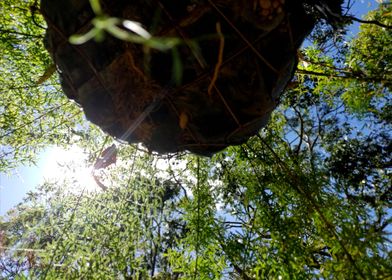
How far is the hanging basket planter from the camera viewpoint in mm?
686

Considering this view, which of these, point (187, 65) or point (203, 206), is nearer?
point (187, 65)

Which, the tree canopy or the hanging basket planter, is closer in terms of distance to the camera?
the hanging basket planter

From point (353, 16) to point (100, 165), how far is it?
35.0 inches

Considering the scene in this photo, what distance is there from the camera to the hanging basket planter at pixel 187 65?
0.69 m

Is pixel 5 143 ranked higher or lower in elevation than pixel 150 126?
higher

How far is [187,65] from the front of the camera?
74 centimetres

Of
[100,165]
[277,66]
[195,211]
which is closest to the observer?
[277,66]

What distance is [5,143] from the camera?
89.0 inches

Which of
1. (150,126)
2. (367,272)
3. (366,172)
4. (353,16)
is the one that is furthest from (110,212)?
(366,172)

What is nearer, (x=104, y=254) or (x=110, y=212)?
(x=104, y=254)

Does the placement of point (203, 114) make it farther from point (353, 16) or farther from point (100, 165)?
point (353, 16)

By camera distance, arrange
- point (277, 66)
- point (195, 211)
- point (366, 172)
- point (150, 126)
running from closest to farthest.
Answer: point (277, 66) → point (150, 126) → point (195, 211) → point (366, 172)

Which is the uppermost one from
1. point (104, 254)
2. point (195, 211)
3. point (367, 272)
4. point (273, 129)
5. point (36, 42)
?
point (36, 42)

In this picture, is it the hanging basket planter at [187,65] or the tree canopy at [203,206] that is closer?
the hanging basket planter at [187,65]
